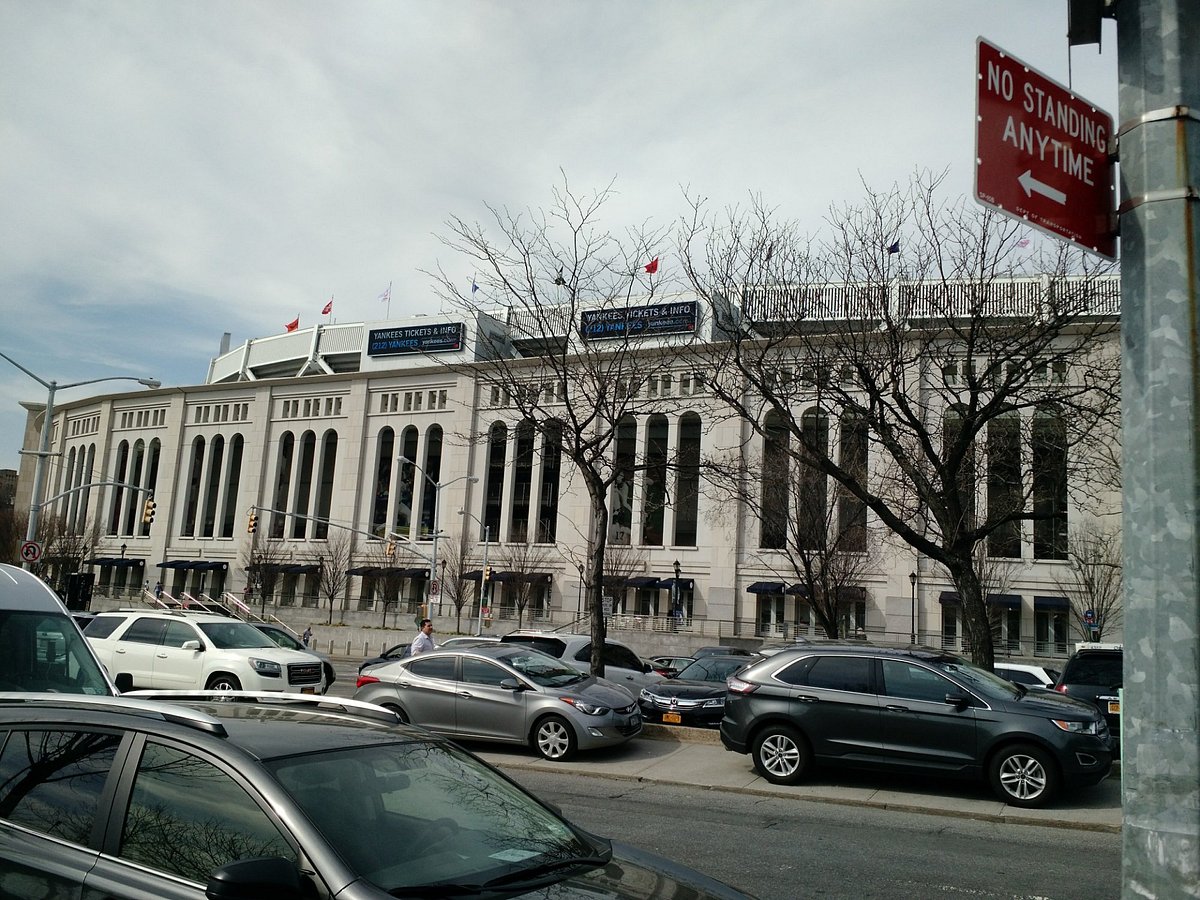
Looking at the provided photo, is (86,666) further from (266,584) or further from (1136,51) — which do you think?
(266,584)

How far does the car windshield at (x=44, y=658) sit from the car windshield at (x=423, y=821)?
5.38 m

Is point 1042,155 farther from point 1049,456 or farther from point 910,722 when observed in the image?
point 1049,456

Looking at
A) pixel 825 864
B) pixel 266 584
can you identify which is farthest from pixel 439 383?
pixel 825 864

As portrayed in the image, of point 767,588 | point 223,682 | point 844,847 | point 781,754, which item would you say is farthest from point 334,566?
point 844,847

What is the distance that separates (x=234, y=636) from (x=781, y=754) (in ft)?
33.9

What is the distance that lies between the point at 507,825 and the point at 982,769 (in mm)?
8613

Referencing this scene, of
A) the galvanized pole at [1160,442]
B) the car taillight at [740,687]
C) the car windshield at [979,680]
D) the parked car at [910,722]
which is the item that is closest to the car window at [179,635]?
the car taillight at [740,687]

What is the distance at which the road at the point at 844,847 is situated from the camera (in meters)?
7.32

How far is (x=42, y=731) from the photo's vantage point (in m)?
3.82

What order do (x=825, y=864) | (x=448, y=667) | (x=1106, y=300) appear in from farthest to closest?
1. (x=1106, y=300)
2. (x=448, y=667)
3. (x=825, y=864)

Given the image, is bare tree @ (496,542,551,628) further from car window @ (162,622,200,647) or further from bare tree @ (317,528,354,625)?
car window @ (162,622,200,647)

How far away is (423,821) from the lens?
143 inches

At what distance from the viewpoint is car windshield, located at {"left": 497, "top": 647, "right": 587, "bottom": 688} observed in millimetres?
13750

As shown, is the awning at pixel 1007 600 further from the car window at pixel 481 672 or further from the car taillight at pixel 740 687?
the car window at pixel 481 672
